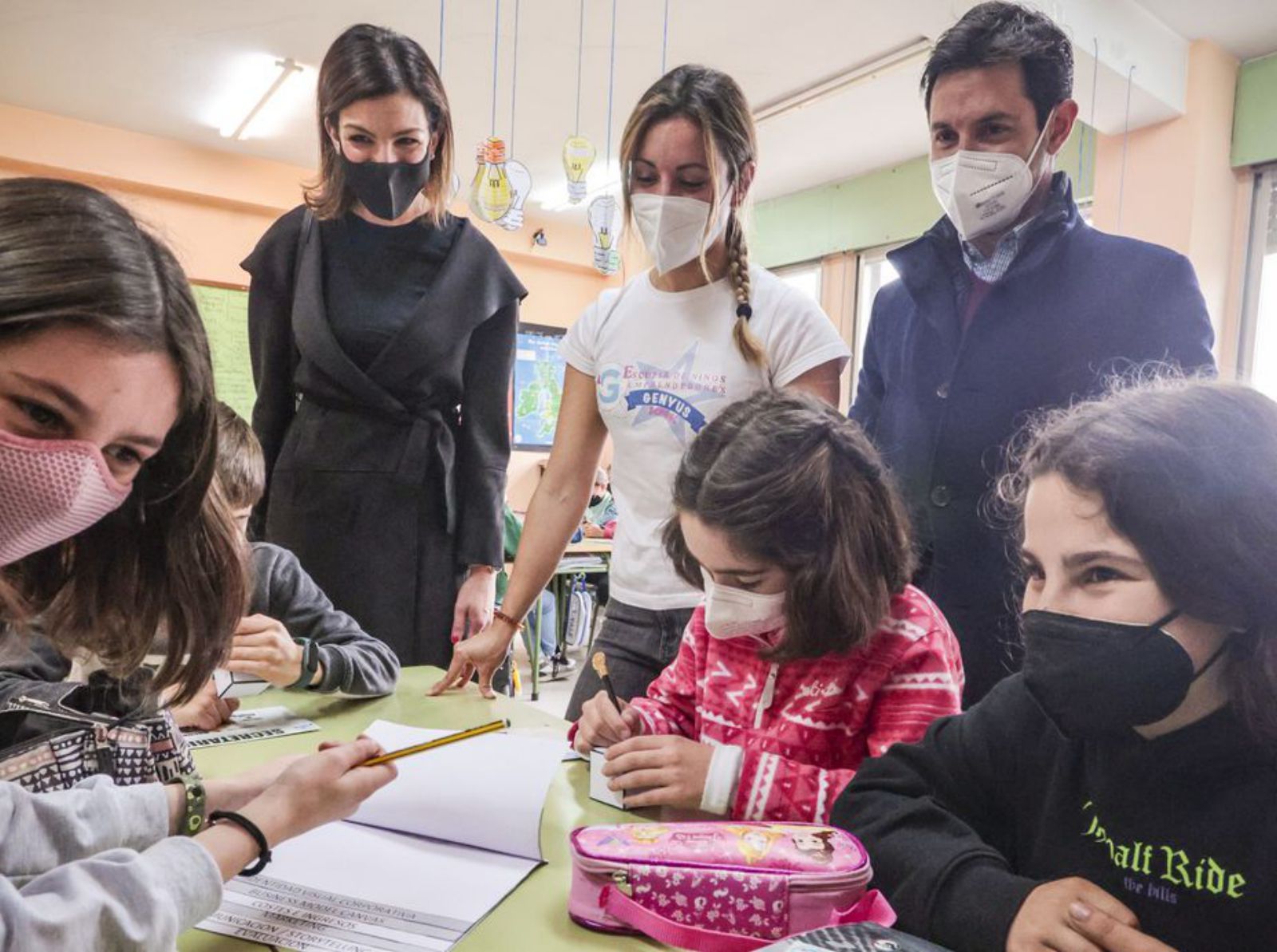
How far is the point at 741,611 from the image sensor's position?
0.97 meters

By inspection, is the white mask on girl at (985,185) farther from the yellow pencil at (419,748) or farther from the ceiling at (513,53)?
the ceiling at (513,53)

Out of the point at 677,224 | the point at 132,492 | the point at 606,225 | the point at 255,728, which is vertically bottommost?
the point at 255,728

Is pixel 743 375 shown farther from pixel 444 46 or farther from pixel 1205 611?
pixel 444 46

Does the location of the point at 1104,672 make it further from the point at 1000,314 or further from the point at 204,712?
the point at 204,712

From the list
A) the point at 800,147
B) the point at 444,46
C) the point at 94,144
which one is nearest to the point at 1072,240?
the point at 444,46

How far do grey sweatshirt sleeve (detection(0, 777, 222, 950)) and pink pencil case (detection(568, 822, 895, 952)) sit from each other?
272mm

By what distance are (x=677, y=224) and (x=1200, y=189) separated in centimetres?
290

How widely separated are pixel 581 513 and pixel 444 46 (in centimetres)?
277

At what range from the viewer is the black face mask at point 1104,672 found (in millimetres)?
656

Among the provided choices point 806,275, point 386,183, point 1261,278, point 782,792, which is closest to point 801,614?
point 782,792

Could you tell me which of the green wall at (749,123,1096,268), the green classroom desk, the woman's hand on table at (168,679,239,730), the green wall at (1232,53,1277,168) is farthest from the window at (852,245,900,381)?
the woman's hand on table at (168,679,239,730)

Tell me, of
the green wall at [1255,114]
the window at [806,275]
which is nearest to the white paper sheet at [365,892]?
the green wall at [1255,114]

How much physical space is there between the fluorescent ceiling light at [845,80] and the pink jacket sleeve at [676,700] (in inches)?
109

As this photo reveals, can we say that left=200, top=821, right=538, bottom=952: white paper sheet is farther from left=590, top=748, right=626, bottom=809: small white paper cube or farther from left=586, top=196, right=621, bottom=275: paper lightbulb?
left=586, top=196, right=621, bottom=275: paper lightbulb
